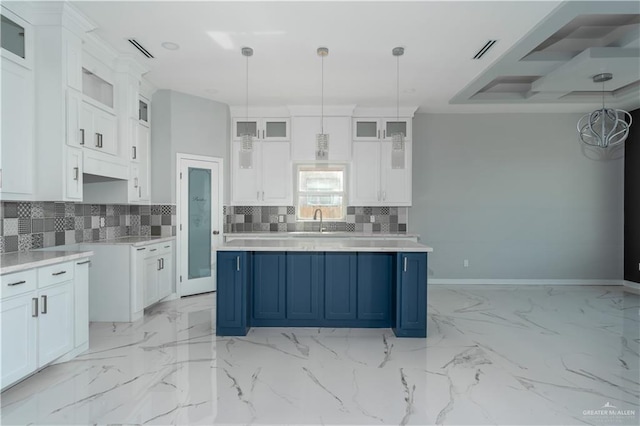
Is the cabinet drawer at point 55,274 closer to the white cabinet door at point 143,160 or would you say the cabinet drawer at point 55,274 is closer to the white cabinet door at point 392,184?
the white cabinet door at point 143,160

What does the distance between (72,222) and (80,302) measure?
1.23 m

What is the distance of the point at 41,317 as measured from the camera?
8.42ft

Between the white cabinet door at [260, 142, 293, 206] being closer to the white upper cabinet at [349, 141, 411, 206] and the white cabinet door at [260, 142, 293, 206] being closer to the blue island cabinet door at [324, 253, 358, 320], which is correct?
the white upper cabinet at [349, 141, 411, 206]

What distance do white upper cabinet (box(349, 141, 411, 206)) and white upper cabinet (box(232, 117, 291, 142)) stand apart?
1173 millimetres

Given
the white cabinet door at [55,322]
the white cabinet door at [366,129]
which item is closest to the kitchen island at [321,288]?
the white cabinet door at [55,322]

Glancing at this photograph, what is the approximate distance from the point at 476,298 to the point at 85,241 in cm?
516

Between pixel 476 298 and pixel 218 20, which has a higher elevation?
pixel 218 20

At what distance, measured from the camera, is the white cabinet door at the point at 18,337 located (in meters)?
2.27

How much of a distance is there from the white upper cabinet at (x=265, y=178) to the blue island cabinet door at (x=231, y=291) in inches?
88.9

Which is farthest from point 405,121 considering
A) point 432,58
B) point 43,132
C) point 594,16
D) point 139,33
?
point 43,132

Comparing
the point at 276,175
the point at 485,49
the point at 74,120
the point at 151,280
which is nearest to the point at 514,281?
the point at 485,49

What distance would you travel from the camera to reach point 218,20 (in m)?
3.09

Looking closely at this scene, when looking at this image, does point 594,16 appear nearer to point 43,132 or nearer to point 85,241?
point 43,132

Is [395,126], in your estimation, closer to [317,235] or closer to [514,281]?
[317,235]
